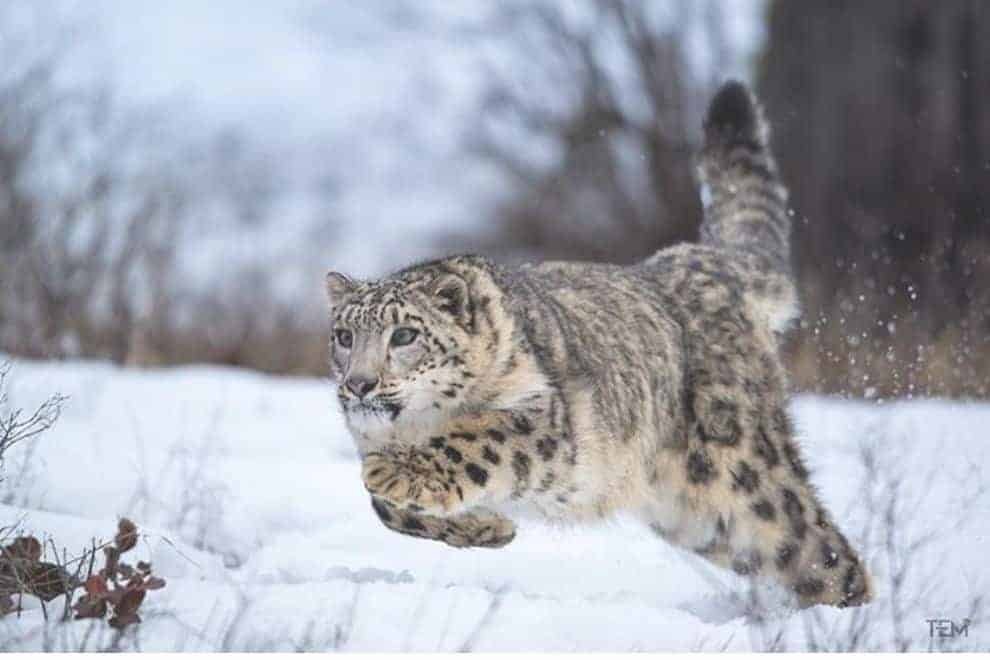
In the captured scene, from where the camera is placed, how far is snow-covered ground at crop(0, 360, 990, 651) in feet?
13.9

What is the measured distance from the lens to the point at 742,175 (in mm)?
6336

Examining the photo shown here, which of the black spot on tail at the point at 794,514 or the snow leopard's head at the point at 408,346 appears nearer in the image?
the snow leopard's head at the point at 408,346

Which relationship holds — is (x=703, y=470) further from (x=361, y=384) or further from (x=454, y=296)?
(x=361, y=384)

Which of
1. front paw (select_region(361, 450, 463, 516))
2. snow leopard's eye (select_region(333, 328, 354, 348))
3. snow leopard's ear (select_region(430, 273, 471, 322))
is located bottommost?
front paw (select_region(361, 450, 463, 516))

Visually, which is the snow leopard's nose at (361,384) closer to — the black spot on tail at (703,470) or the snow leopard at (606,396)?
the snow leopard at (606,396)

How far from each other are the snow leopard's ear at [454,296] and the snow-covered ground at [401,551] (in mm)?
951

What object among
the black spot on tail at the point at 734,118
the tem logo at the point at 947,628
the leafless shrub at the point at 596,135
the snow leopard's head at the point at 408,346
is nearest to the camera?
the tem logo at the point at 947,628

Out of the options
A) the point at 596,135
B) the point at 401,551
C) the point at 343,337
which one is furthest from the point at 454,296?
the point at 596,135

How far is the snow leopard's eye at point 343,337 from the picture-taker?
482cm

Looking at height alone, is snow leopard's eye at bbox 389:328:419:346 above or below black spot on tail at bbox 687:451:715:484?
above

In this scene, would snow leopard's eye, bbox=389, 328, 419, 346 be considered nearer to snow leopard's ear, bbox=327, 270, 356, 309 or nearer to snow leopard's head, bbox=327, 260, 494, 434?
snow leopard's head, bbox=327, 260, 494, 434

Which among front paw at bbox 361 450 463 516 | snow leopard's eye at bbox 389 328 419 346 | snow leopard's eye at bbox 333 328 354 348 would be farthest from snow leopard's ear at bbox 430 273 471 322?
front paw at bbox 361 450 463 516

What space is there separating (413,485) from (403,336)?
20.8 inches

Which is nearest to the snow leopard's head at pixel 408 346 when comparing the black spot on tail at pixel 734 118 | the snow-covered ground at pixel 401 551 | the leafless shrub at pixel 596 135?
the snow-covered ground at pixel 401 551
